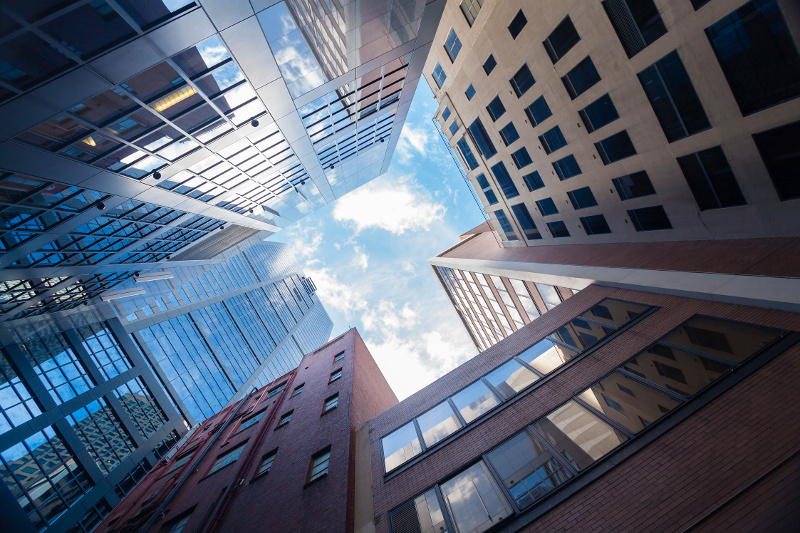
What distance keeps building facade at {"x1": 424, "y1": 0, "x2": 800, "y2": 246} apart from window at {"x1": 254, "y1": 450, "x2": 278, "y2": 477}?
22.5 metres

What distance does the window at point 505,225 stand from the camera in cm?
3206

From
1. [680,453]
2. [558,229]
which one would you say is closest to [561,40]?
[558,229]

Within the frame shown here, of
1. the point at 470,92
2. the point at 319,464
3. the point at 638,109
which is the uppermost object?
the point at 470,92

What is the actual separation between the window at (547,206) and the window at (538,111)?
19.2 ft

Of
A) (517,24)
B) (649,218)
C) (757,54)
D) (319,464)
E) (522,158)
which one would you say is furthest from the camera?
(522,158)

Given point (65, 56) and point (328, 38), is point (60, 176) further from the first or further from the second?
point (328, 38)

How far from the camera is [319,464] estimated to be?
46.5 feet

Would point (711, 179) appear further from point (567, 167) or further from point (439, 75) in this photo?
point (439, 75)

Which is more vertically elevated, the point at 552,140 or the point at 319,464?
the point at 552,140

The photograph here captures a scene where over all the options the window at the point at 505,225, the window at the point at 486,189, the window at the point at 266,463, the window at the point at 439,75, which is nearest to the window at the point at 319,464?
the window at the point at 266,463

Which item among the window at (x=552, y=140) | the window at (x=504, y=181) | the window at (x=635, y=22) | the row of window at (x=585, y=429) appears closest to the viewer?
the row of window at (x=585, y=429)

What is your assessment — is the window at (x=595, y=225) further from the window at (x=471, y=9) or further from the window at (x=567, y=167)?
the window at (x=471, y=9)

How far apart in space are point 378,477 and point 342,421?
4468mm

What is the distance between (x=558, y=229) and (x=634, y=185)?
8.23 meters
